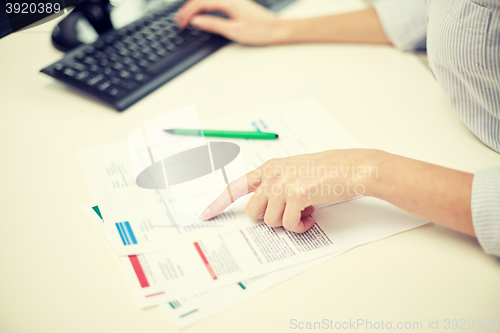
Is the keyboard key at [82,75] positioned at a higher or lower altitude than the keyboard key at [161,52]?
lower

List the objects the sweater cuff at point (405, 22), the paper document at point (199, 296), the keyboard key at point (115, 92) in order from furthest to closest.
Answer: the sweater cuff at point (405, 22), the keyboard key at point (115, 92), the paper document at point (199, 296)

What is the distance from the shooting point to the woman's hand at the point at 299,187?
0.48 m

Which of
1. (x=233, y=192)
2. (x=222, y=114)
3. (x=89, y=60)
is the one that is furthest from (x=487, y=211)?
(x=89, y=60)

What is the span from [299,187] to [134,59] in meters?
0.42

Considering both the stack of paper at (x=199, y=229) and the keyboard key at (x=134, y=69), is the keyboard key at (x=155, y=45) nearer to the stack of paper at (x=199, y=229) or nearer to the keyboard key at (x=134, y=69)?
the keyboard key at (x=134, y=69)

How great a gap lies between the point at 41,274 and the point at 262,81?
49 cm

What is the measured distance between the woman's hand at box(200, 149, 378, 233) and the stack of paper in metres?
0.01

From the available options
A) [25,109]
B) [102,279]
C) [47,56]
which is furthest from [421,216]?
[47,56]

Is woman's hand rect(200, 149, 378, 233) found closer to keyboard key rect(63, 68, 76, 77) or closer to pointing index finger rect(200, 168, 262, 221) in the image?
pointing index finger rect(200, 168, 262, 221)

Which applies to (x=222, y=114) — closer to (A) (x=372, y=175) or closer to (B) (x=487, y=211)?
(A) (x=372, y=175)

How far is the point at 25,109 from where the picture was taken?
2.14 ft

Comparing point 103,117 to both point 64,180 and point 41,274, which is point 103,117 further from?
point 41,274

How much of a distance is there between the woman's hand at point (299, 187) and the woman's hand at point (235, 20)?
401 mm

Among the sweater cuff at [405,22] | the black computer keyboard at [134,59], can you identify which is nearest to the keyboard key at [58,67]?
the black computer keyboard at [134,59]
